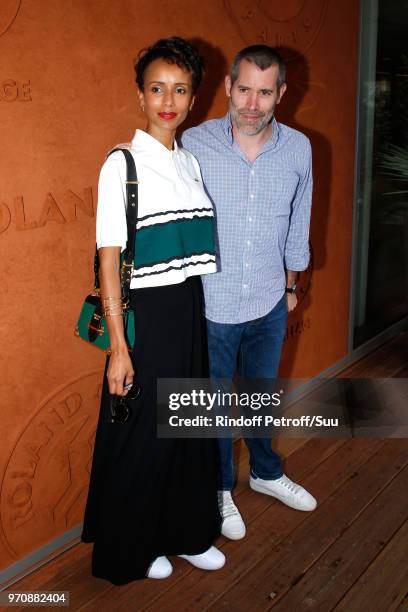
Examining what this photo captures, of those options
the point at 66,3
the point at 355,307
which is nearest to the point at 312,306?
the point at 355,307

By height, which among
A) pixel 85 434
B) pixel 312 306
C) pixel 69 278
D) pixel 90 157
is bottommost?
pixel 85 434

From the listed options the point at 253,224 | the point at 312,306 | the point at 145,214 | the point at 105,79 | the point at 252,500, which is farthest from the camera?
the point at 312,306

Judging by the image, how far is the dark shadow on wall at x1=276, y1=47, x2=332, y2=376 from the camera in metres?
2.78

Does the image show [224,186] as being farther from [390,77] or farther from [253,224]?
[390,77]

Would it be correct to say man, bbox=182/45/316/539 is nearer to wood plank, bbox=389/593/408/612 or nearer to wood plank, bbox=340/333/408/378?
wood plank, bbox=389/593/408/612

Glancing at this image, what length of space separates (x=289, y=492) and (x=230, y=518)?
0.28 metres

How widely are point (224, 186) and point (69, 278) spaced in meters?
0.56

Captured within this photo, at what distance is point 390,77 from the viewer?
356 cm

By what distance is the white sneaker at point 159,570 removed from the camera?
200 cm

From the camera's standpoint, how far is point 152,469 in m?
1.87

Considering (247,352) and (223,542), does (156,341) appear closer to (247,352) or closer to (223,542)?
(247,352)

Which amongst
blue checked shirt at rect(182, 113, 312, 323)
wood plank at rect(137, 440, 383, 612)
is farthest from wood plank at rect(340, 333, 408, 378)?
blue checked shirt at rect(182, 113, 312, 323)

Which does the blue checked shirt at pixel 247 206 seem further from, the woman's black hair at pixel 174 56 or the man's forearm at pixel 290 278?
the woman's black hair at pixel 174 56

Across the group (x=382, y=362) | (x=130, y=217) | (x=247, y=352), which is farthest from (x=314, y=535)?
(x=382, y=362)
